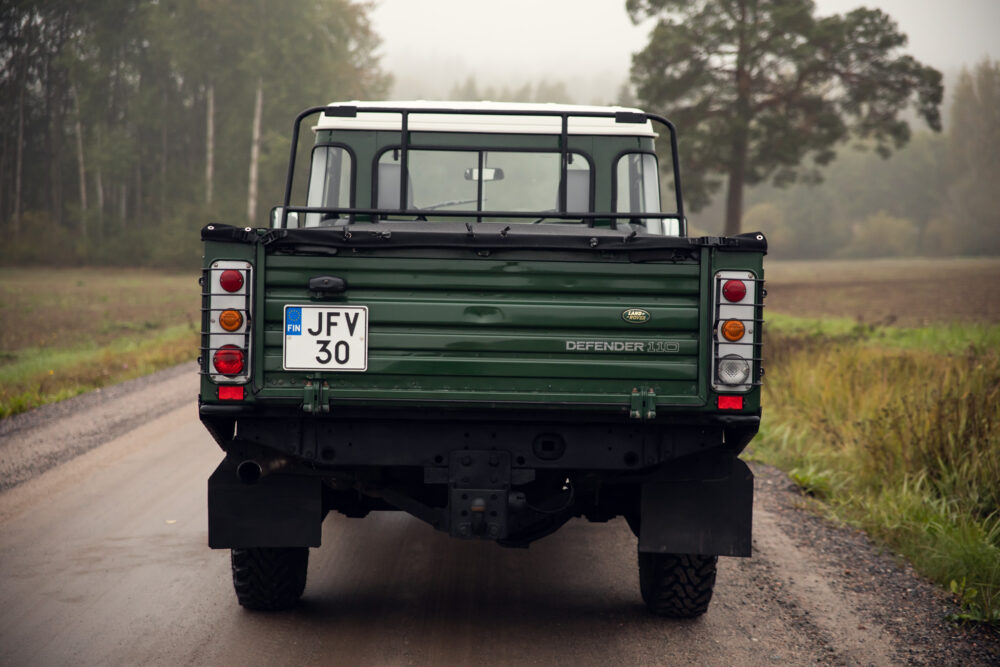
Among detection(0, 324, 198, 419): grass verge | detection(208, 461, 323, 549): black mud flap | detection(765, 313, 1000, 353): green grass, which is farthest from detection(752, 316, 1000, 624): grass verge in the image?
detection(0, 324, 198, 419): grass verge

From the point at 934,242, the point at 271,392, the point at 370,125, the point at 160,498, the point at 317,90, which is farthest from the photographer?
the point at 934,242

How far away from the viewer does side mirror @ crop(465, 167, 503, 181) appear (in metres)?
5.91

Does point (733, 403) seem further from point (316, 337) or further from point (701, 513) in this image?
point (316, 337)

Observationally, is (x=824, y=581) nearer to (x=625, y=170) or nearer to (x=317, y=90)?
(x=625, y=170)

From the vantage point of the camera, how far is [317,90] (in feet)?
156

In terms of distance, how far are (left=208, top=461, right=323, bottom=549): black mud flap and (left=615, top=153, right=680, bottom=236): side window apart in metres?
2.86

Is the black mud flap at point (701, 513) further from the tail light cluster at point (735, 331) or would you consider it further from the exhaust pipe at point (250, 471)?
the exhaust pipe at point (250, 471)

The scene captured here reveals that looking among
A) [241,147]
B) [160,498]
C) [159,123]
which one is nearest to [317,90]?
[241,147]

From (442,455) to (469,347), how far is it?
0.53 meters

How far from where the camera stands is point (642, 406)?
386 centimetres

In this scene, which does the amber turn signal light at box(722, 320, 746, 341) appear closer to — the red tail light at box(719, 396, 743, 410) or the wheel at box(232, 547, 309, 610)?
the red tail light at box(719, 396, 743, 410)

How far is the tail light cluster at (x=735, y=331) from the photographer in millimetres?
3861

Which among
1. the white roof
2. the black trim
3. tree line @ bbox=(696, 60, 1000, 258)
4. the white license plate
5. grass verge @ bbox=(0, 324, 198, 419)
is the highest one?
tree line @ bbox=(696, 60, 1000, 258)

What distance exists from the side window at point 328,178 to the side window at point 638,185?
5.79ft
